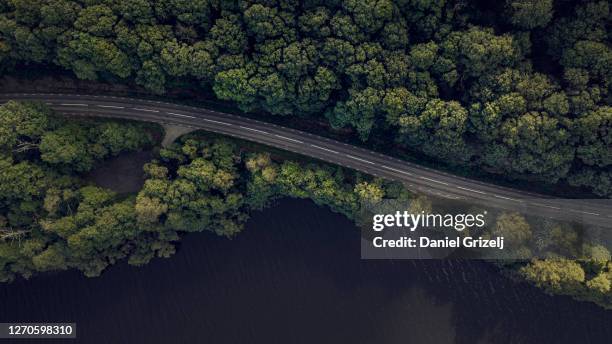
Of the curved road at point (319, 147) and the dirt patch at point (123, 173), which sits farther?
the curved road at point (319, 147)

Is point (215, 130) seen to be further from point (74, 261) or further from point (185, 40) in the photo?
point (74, 261)

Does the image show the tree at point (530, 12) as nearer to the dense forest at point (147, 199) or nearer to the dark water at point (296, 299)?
the dense forest at point (147, 199)

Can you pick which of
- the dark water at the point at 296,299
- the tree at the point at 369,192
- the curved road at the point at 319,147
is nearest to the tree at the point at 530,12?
the curved road at the point at 319,147

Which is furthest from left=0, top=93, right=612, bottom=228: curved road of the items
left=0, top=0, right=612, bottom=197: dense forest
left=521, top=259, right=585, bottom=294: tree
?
left=521, top=259, right=585, bottom=294: tree

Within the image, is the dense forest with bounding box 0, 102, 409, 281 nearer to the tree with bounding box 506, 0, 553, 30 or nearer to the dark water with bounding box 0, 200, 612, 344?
the dark water with bounding box 0, 200, 612, 344

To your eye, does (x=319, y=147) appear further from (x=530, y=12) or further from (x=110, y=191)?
(x=530, y=12)

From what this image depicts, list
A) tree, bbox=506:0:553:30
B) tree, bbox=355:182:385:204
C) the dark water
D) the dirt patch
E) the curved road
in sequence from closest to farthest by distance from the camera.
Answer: tree, bbox=506:0:553:30 → tree, bbox=355:182:385:204 → the dirt patch → the curved road → the dark water
